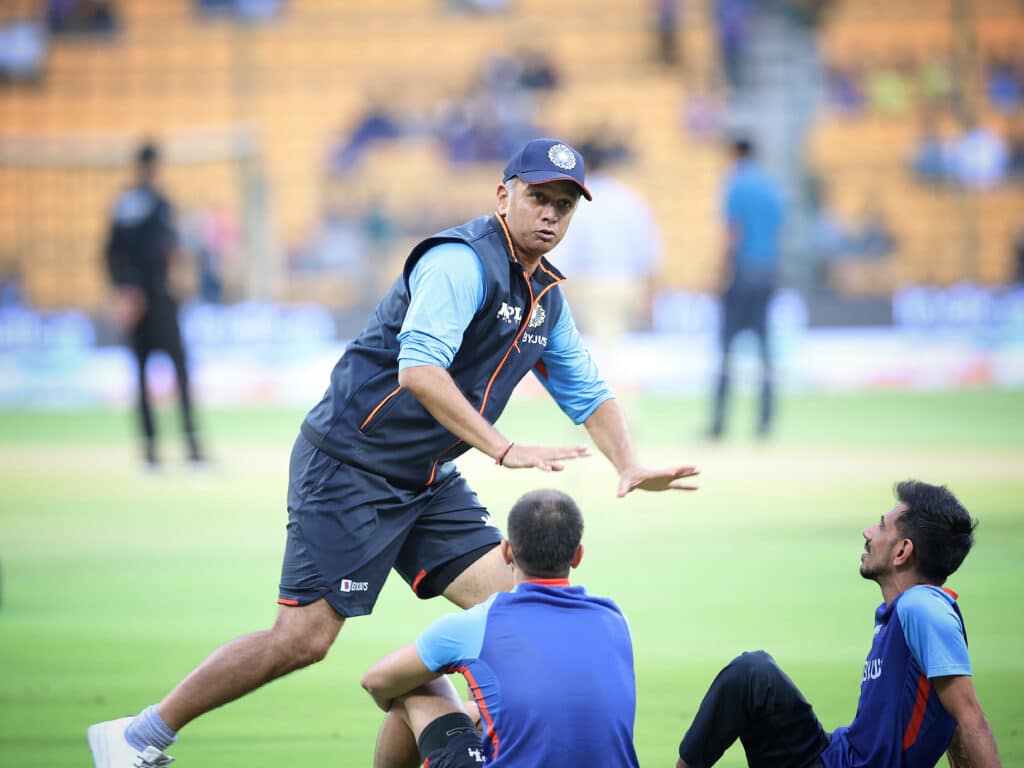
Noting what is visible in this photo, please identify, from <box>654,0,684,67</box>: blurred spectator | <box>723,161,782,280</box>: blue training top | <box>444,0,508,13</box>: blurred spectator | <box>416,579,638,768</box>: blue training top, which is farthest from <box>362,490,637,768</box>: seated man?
<box>444,0,508,13</box>: blurred spectator

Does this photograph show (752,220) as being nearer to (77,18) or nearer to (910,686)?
(910,686)

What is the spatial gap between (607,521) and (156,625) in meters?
4.04

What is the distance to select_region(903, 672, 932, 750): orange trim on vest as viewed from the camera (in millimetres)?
4055

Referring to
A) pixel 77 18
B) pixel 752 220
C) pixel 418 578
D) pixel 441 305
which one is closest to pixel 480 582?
pixel 418 578

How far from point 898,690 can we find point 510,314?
67.2 inches

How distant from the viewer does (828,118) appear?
27.0 m

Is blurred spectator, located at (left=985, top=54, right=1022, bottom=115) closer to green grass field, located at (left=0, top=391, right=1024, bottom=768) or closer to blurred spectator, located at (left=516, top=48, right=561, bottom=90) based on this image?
blurred spectator, located at (left=516, top=48, right=561, bottom=90)

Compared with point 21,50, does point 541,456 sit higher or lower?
lower

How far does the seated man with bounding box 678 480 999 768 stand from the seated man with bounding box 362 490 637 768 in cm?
47

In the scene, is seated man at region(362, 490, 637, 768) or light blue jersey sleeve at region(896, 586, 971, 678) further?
light blue jersey sleeve at region(896, 586, 971, 678)

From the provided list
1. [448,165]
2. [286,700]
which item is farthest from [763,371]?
[448,165]

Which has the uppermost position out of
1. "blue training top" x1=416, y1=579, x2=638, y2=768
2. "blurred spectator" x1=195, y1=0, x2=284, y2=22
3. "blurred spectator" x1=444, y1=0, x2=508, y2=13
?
"blurred spectator" x1=195, y1=0, x2=284, y2=22

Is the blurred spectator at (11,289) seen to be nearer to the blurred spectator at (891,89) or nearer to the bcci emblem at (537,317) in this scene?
the blurred spectator at (891,89)

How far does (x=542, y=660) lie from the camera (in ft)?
12.5
